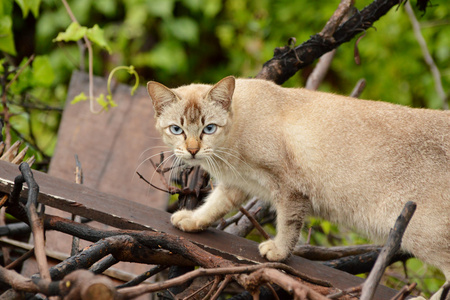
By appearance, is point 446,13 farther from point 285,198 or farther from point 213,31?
point 285,198

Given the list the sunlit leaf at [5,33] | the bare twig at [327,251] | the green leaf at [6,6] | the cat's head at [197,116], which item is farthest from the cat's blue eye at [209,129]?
the green leaf at [6,6]

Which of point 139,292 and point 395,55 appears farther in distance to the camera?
point 395,55

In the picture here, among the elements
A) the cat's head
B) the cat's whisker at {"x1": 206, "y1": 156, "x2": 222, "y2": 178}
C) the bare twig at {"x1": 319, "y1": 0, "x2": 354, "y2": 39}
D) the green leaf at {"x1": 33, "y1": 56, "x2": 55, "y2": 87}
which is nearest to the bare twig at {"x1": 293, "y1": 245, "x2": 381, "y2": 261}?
the cat's whisker at {"x1": 206, "y1": 156, "x2": 222, "y2": 178}

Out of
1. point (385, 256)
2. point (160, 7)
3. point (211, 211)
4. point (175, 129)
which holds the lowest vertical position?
point (211, 211)

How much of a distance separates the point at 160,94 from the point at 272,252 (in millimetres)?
Answer: 1042

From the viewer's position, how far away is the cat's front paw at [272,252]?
8.79 ft

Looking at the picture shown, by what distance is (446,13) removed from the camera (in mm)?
5633

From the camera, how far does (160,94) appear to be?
293cm

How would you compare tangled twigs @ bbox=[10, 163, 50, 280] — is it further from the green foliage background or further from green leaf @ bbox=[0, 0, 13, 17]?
the green foliage background

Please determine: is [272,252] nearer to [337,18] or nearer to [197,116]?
[197,116]

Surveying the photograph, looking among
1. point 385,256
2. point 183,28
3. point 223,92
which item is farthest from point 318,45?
point 183,28

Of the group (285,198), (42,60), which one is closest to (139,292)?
(285,198)

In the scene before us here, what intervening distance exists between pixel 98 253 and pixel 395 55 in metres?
5.34

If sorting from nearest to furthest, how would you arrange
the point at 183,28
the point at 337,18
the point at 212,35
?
the point at 337,18 → the point at 183,28 → the point at 212,35
